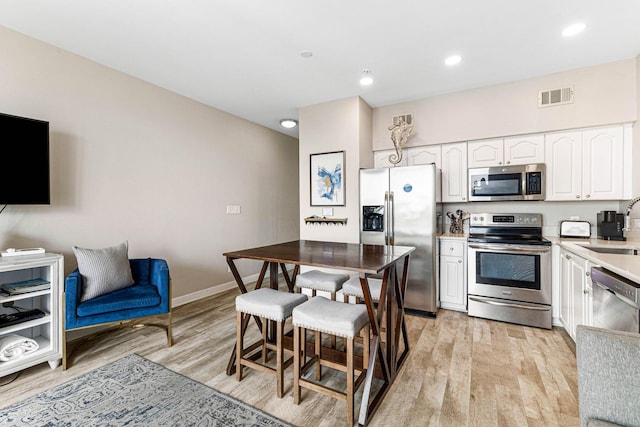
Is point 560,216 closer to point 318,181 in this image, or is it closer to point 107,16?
point 318,181

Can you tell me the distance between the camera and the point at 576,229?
3164 millimetres

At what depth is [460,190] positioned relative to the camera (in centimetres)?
368

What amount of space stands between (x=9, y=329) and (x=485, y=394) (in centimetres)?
335

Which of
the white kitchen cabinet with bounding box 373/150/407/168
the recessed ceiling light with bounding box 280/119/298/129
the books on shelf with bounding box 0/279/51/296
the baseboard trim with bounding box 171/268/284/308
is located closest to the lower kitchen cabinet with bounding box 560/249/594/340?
the white kitchen cabinet with bounding box 373/150/407/168

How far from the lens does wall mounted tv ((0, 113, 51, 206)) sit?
7.23 ft

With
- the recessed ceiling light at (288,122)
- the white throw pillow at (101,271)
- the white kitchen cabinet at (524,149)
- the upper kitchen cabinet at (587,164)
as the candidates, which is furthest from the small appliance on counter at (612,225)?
the white throw pillow at (101,271)

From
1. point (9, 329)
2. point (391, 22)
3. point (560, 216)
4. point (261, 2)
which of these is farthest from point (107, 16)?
point (560, 216)

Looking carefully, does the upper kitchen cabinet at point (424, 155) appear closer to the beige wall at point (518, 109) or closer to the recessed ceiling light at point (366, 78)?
the beige wall at point (518, 109)

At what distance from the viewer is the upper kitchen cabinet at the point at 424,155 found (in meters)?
3.83

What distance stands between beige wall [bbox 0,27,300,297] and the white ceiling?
0.26m

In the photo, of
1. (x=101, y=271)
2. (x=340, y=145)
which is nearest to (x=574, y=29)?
(x=340, y=145)

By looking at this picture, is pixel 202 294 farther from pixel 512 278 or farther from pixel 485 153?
pixel 485 153

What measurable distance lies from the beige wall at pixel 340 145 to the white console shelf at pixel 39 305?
105 inches

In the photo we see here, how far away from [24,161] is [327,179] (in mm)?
2962
